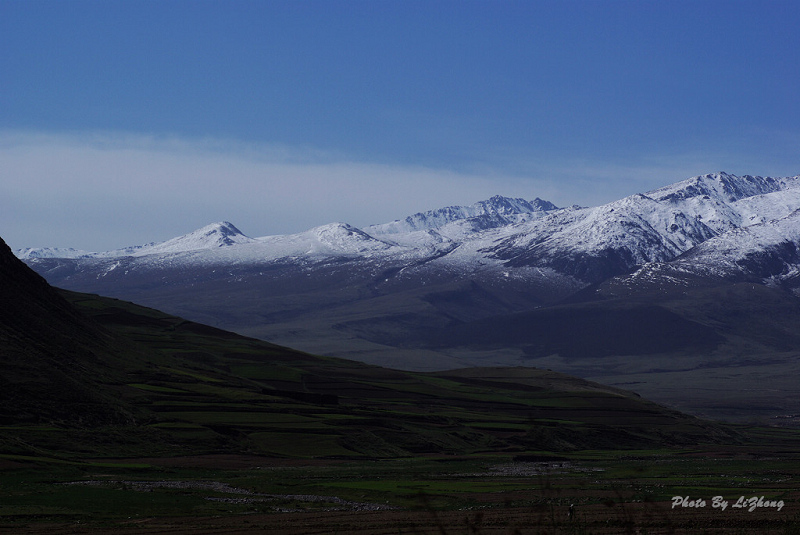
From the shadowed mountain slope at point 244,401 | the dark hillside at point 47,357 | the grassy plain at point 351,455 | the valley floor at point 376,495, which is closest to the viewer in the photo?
the valley floor at point 376,495

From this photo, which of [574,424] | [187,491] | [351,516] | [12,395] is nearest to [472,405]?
[574,424]

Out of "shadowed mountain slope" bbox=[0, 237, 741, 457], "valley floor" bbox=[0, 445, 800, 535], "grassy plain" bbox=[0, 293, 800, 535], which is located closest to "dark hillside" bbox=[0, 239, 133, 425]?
"shadowed mountain slope" bbox=[0, 237, 741, 457]

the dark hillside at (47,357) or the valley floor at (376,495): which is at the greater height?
the dark hillside at (47,357)

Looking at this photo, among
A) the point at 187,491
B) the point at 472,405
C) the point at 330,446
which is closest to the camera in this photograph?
the point at 187,491

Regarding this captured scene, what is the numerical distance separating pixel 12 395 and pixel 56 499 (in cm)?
3478

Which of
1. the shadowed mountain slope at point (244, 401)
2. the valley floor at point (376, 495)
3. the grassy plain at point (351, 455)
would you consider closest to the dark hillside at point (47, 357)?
the shadowed mountain slope at point (244, 401)

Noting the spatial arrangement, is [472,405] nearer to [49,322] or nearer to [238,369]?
[238,369]

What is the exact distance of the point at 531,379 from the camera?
182 meters

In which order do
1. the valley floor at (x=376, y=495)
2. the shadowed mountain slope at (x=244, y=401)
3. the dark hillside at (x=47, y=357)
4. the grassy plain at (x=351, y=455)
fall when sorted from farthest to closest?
the shadowed mountain slope at (x=244, y=401), the dark hillside at (x=47, y=357), the grassy plain at (x=351, y=455), the valley floor at (x=376, y=495)

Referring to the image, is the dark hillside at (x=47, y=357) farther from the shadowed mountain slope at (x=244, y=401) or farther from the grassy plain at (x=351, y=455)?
the grassy plain at (x=351, y=455)

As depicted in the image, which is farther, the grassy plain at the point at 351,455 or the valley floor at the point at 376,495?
the grassy plain at the point at 351,455

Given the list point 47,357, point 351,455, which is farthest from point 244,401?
point 351,455

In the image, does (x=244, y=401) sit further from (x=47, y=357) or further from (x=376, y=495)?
(x=376, y=495)

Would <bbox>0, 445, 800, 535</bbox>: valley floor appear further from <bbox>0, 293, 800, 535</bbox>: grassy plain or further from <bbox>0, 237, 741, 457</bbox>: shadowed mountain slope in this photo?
<bbox>0, 237, 741, 457</bbox>: shadowed mountain slope
